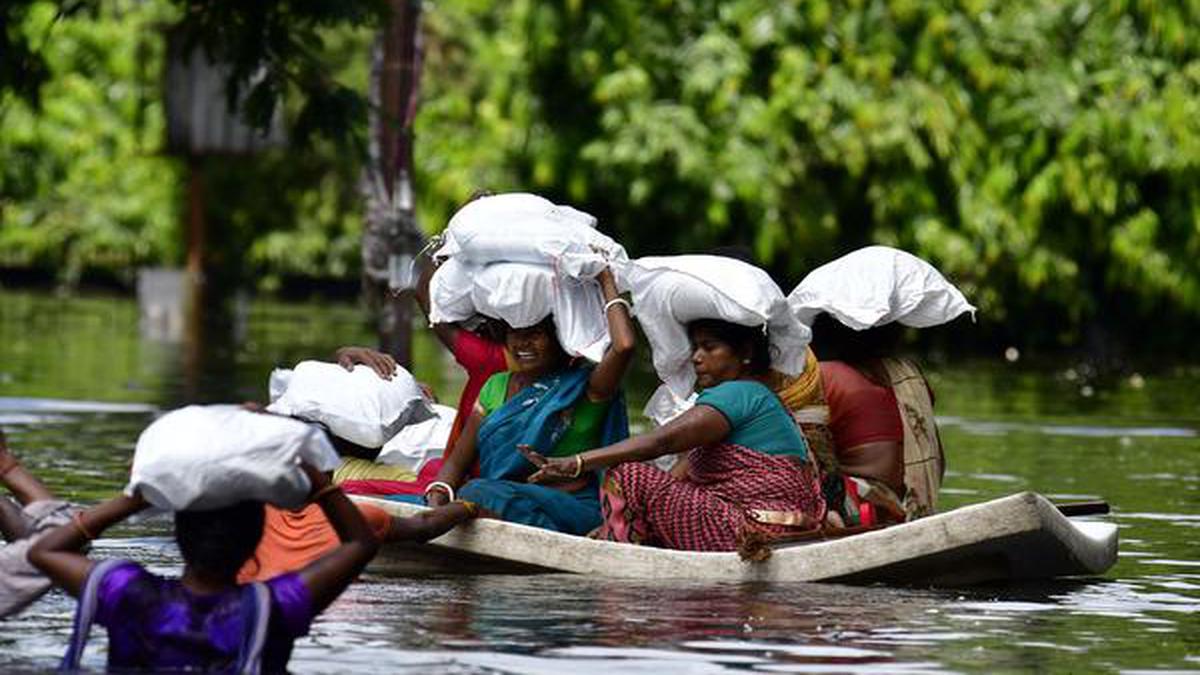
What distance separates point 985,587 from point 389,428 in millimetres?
2234

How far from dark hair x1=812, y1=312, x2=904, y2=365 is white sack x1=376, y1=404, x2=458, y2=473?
1.73 meters

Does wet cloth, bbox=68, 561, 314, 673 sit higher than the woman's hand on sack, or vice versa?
the woman's hand on sack

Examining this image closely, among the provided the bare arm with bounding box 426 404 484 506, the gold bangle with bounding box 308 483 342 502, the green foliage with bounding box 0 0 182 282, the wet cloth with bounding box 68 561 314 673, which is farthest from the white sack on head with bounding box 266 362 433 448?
the green foliage with bounding box 0 0 182 282

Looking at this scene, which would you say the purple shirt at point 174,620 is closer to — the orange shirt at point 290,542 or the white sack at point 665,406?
the orange shirt at point 290,542

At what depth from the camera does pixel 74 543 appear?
25.4ft

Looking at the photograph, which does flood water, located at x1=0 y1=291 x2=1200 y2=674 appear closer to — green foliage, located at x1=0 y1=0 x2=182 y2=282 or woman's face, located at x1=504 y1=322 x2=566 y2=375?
woman's face, located at x1=504 y1=322 x2=566 y2=375

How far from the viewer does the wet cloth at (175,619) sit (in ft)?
24.4

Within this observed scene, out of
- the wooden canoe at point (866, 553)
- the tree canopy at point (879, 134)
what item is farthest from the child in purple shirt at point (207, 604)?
the tree canopy at point (879, 134)

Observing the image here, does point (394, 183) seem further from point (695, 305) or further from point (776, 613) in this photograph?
point (776, 613)

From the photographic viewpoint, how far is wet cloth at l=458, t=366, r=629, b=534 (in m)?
10.7

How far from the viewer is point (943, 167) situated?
31.2 meters

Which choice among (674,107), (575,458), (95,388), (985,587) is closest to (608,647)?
(575,458)

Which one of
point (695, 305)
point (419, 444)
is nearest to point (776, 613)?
point (695, 305)

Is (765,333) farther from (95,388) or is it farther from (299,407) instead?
(95,388)
